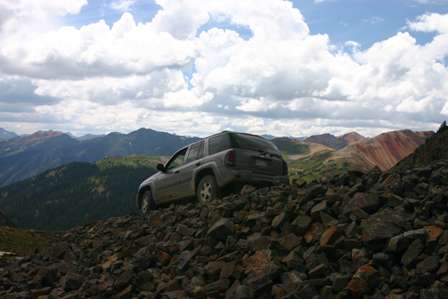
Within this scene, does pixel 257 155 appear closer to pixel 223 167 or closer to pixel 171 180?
pixel 223 167

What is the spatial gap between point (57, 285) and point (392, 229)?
7.40 m

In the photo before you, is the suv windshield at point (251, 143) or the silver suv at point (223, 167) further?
the suv windshield at point (251, 143)

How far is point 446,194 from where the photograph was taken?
26.8 feet

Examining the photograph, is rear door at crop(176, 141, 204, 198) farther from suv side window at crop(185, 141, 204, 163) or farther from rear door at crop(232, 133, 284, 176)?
rear door at crop(232, 133, 284, 176)

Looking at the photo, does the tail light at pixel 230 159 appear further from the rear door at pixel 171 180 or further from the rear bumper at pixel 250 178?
the rear door at pixel 171 180

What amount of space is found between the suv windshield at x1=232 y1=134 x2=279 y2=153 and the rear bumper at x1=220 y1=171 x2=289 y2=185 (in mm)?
975

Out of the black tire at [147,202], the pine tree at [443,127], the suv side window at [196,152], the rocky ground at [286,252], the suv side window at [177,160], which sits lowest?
the black tire at [147,202]

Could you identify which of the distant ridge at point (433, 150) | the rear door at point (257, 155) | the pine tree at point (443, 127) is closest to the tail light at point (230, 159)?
the rear door at point (257, 155)

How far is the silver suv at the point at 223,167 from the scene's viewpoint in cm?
1499

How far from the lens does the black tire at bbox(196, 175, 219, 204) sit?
1533 cm

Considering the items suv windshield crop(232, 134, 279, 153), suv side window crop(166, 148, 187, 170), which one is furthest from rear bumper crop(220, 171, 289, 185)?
suv side window crop(166, 148, 187, 170)

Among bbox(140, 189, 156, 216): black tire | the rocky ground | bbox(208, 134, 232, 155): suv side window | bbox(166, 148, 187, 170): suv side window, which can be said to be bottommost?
bbox(140, 189, 156, 216): black tire

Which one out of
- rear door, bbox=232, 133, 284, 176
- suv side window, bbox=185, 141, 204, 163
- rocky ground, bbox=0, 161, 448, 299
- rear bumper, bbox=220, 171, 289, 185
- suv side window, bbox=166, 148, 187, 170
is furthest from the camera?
suv side window, bbox=166, 148, 187, 170

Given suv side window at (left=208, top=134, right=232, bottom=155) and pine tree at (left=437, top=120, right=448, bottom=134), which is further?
pine tree at (left=437, top=120, right=448, bottom=134)
